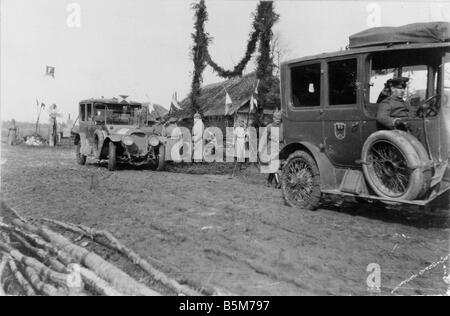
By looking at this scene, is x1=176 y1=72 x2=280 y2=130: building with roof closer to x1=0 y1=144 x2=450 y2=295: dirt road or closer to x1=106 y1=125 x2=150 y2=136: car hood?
x1=106 y1=125 x2=150 y2=136: car hood

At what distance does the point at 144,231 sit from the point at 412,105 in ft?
12.4

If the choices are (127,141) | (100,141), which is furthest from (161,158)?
(100,141)

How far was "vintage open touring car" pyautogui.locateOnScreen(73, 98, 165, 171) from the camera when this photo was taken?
40.4ft

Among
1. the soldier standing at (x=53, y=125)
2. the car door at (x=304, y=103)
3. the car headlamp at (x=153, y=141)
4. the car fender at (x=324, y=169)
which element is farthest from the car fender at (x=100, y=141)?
the soldier standing at (x=53, y=125)

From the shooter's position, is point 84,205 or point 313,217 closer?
point 313,217

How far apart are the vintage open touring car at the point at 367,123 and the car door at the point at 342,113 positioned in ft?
0.04

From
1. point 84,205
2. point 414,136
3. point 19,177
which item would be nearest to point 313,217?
point 414,136

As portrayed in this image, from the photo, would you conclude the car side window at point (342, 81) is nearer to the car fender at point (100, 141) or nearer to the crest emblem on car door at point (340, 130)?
the crest emblem on car door at point (340, 130)

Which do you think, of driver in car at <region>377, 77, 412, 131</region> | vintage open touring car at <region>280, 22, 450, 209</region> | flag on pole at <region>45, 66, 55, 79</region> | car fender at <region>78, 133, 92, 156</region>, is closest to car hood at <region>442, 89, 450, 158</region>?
vintage open touring car at <region>280, 22, 450, 209</region>

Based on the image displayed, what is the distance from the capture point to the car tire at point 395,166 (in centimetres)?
515

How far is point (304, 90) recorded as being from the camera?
22.6ft

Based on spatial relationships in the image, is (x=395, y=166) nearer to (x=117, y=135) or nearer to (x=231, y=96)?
(x=117, y=135)

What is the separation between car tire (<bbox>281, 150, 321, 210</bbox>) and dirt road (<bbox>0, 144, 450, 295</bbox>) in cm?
23
